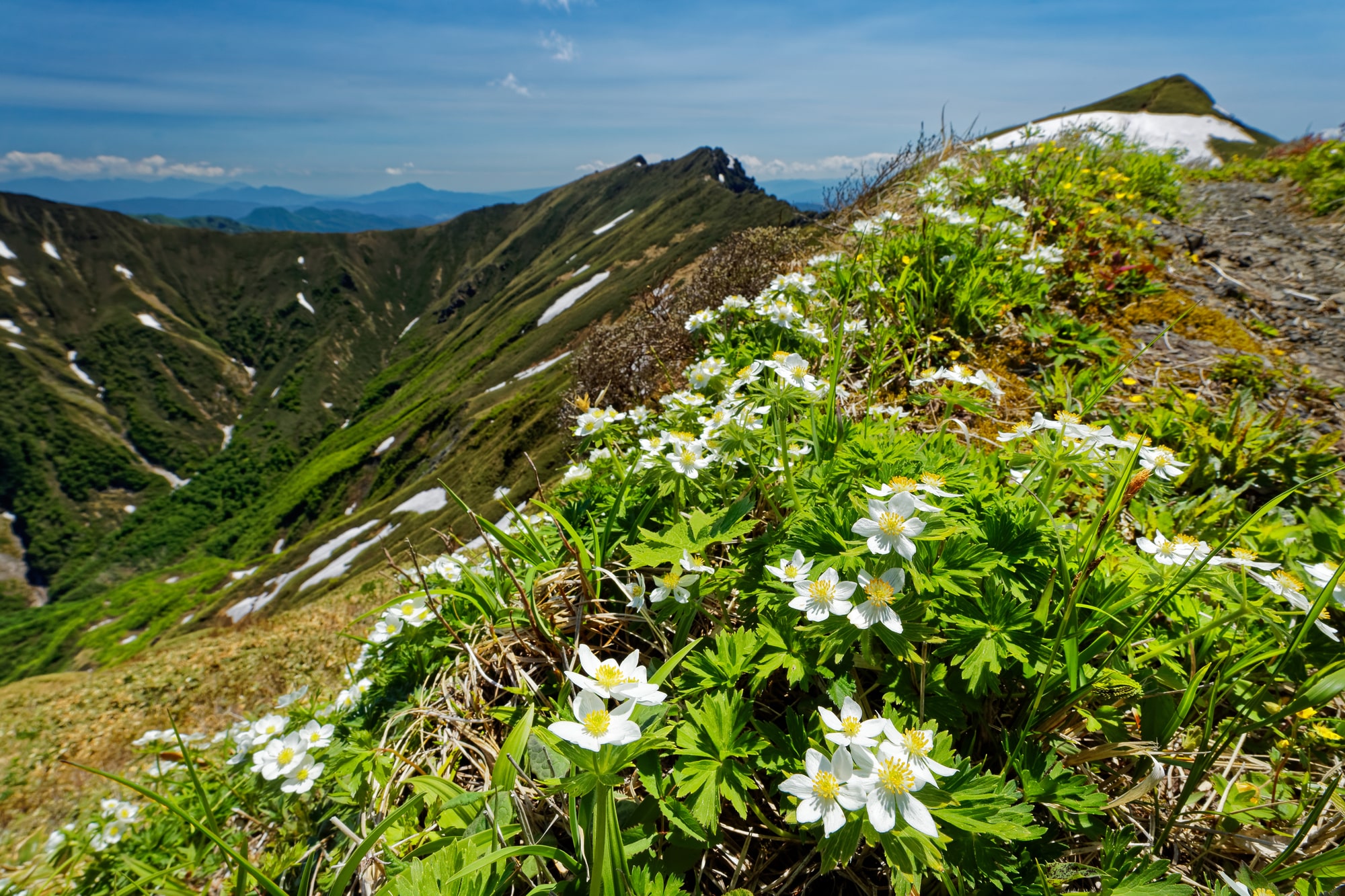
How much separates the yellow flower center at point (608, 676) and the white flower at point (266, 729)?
88.8 inches

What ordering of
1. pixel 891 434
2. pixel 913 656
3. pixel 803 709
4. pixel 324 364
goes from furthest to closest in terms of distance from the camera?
pixel 324 364 → pixel 891 434 → pixel 803 709 → pixel 913 656

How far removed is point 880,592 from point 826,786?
52cm

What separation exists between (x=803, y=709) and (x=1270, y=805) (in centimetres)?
137

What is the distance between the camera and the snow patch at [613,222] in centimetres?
12653

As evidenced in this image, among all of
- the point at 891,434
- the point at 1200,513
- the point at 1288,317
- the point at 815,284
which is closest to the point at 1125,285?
the point at 1288,317

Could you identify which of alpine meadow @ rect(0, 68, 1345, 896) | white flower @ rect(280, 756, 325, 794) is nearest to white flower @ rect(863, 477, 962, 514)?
alpine meadow @ rect(0, 68, 1345, 896)

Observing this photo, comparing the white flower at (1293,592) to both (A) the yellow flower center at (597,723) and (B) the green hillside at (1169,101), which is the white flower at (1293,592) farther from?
(B) the green hillside at (1169,101)

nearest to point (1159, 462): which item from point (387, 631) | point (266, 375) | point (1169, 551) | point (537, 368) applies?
point (1169, 551)

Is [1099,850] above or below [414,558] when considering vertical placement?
below

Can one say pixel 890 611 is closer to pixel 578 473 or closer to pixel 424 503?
pixel 578 473

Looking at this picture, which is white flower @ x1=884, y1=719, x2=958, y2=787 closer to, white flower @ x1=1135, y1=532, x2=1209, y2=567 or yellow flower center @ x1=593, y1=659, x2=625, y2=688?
yellow flower center @ x1=593, y1=659, x2=625, y2=688

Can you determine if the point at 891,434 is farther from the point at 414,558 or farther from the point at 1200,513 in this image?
the point at 414,558

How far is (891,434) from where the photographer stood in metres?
2.43

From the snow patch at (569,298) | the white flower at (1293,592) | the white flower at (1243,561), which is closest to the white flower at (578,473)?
the white flower at (1243,561)
